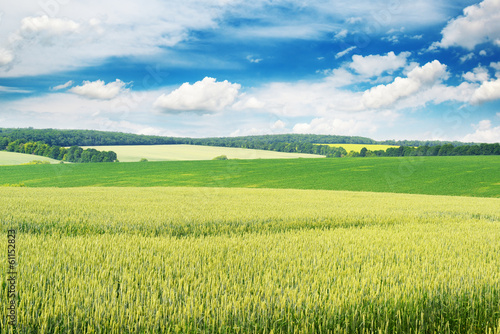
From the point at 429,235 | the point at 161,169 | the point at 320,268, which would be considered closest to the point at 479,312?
the point at 320,268

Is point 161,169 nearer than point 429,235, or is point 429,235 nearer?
point 429,235

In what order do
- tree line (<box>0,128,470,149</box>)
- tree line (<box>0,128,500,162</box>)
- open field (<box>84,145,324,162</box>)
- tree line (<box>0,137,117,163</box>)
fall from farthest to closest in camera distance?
1. tree line (<box>0,128,470,149</box>)
2. open field (<box>84,145,324,162</box>)
3. tree line (<box>0,128,500,162</box>)
4. tree line (<box>0,137,117,163</box>)

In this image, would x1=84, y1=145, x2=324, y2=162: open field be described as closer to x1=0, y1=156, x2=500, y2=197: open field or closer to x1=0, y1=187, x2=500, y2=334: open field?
x1=0, y1=156, x2=500, y2=197: open field

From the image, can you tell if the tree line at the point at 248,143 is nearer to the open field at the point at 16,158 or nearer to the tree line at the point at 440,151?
the tree line at the point at 440,151

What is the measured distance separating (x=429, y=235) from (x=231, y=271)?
21.6 feet

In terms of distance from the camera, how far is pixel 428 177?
187ft

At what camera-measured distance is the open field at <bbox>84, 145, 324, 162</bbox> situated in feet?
339

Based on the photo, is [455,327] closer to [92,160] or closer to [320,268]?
[320,268]

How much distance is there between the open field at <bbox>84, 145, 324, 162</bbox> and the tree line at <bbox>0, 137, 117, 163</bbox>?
5.28 metres

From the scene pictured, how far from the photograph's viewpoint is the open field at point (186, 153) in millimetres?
103375

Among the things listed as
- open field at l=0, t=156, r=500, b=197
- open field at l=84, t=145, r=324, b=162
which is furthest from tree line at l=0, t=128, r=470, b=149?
open field at l=0, t=156, r=500, b=197

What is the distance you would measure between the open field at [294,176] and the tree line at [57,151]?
18804mm

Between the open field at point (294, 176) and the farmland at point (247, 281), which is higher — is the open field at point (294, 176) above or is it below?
below

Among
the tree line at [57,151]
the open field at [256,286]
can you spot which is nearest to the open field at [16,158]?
the tree line at [57,151]
